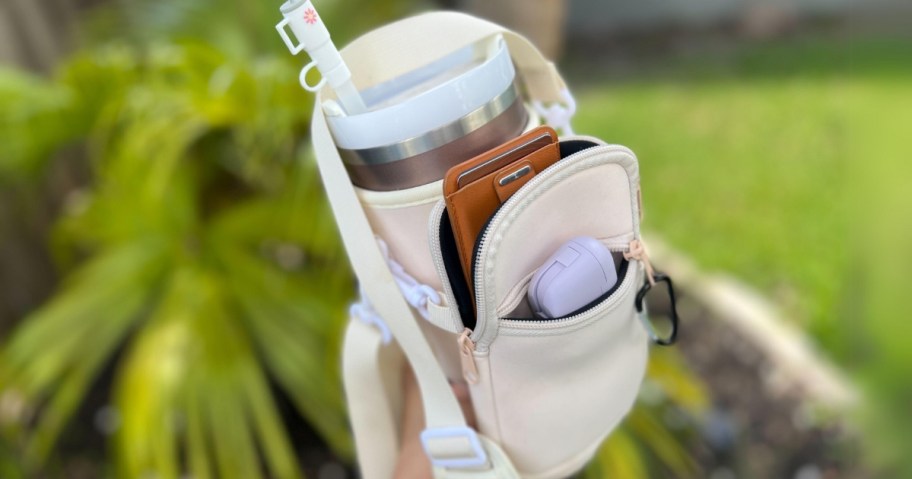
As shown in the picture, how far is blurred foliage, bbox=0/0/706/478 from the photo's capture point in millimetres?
909

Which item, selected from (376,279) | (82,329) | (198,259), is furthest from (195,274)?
(376,279)

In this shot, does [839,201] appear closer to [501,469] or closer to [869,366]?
[869,366]

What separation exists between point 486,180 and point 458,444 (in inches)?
7.0

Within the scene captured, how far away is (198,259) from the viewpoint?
1.05 meters

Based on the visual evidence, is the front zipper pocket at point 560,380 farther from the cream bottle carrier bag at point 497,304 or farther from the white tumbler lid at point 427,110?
the white tumbler lid at point 427,110

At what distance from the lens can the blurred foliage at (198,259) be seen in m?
0.91

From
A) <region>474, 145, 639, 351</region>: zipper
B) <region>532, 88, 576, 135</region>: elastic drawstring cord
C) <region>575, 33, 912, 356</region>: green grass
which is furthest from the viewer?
<region>575, 33, 912, 356</region>: green grass

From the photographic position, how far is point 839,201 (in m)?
1.60

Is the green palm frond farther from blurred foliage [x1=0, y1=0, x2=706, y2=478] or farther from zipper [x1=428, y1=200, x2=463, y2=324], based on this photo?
zipper [x1=428, y1=200, x2=463, y2=324]

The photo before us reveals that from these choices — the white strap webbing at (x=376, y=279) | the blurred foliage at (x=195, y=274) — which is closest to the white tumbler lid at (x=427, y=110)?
the white strap webbing at (x=376, y=279)

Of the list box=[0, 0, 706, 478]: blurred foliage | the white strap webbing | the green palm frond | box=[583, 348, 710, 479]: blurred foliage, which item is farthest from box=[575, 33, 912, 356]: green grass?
the white strap webbing

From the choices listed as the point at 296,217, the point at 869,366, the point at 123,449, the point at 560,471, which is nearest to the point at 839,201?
the point at 869,366

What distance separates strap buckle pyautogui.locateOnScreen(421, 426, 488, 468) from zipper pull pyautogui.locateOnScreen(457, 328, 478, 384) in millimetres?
34

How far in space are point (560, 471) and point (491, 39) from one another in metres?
0.29
